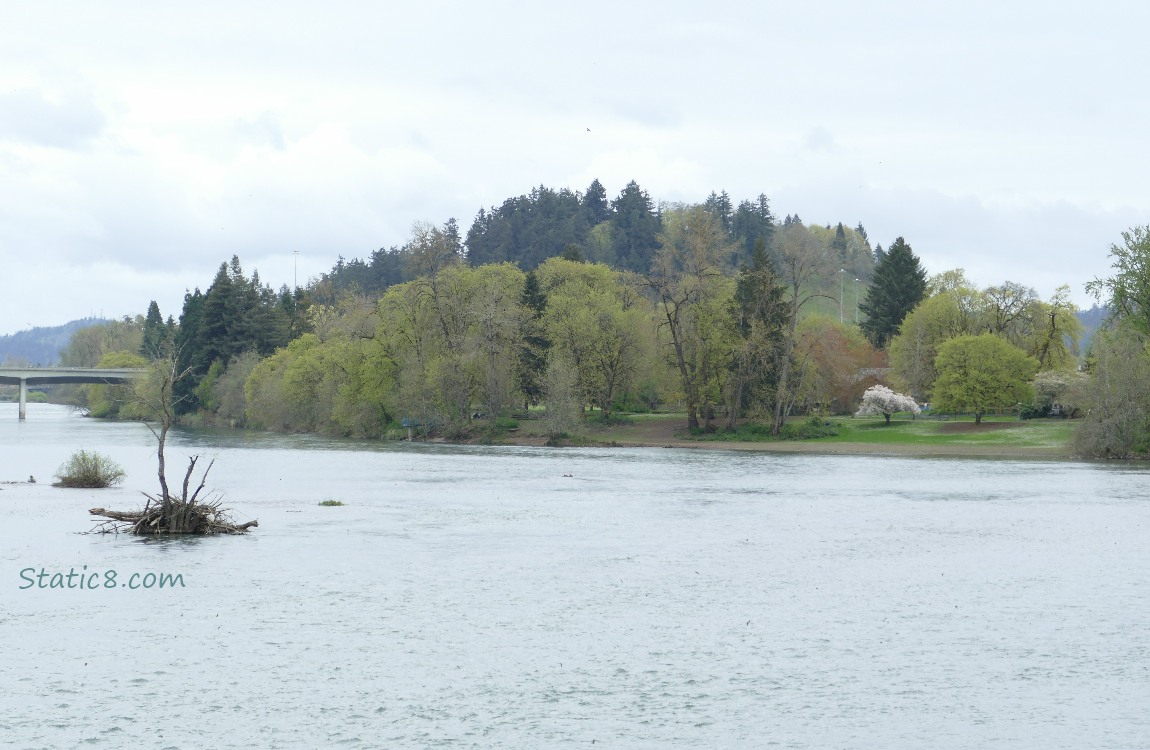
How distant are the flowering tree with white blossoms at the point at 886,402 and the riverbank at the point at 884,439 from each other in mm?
1177

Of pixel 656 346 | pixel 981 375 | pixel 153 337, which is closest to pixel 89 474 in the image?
pixel 656 346

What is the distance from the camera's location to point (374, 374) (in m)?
106

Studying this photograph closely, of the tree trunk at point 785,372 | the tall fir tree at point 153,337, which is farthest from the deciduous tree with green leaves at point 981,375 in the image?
the tall fir tree at point 153,337

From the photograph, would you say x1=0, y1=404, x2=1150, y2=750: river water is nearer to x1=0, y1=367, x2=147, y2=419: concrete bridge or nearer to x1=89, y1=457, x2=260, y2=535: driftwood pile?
x1=89, y1=457, x2=260, y2=535: driftwood pile

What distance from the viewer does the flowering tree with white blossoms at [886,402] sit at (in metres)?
107

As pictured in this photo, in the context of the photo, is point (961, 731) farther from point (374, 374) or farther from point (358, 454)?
point (374, 374)

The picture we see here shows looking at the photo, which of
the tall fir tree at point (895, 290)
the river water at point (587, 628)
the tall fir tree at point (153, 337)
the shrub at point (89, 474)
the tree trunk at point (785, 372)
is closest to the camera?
the river water at point (587, 628)

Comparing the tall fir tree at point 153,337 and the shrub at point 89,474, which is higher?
the tall fir tree at point 153,337

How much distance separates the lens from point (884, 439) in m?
97.9

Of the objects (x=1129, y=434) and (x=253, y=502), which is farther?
(x=1129, y=434)

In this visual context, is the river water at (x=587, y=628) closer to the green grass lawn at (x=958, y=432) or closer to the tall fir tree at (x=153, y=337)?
the green grass lawn at (x=958, y=432)

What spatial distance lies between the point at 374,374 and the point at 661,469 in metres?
40.7

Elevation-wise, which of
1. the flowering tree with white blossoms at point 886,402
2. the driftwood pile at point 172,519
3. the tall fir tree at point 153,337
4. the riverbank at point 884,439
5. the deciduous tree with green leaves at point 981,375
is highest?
the tall fir tree at point 153,337

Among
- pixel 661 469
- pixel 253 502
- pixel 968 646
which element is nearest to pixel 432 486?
pixel 253 502
